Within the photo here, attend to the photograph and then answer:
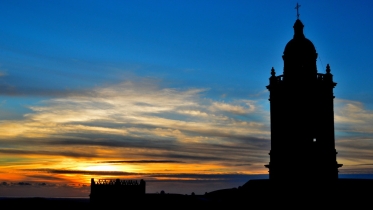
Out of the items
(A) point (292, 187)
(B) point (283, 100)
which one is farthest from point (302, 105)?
(A) point (292, 187)

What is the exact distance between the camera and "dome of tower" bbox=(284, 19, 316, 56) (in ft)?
173

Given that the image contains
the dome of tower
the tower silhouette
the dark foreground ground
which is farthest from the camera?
the dome of tower

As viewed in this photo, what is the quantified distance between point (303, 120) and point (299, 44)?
26.4ft

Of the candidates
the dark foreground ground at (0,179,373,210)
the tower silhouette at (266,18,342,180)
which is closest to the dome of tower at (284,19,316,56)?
the tower silhouette at (266,18,342,180)

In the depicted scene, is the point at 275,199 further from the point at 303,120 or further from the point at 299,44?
the point at 299,44

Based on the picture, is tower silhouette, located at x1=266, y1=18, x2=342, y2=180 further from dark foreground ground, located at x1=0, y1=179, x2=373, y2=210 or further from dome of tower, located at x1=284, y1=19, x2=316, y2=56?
dark foreground ground, located at x1=0, y1=179, x2=373, y2=210

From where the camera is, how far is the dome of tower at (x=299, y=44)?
52844mm

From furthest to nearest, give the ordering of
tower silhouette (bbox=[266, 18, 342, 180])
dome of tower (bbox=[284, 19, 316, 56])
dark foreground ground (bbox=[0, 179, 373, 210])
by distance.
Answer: dome of tower (bbox=[284, 19, 316, 56]) < tower silhouette (bbox=[266, 18, 342, 180]) < dark foreground ground (bbox=[0, 179, 373, 210])

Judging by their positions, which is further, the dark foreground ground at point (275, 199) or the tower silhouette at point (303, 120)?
the tower silhouette at point (303, 120)

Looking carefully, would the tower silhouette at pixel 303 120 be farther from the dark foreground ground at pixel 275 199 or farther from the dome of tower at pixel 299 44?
the dark foreground ground at pixel 275 199

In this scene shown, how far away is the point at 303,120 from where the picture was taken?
52.1 m

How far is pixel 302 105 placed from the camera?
52219 mm

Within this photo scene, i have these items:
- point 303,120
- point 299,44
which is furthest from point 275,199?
point 299,44

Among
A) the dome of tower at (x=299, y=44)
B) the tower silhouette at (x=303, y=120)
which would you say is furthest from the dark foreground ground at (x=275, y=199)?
the dome of tower at (x=299, y=44)
